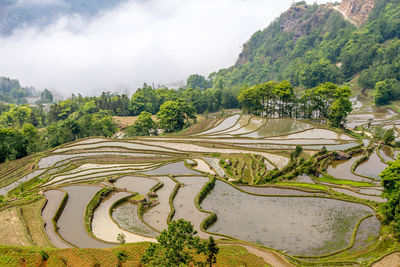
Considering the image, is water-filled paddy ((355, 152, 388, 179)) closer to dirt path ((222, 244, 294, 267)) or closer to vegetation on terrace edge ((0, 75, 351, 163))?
vegetation on terrace edge ((0, 75, 351, 163))

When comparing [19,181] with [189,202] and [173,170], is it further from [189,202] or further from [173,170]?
[189,202]

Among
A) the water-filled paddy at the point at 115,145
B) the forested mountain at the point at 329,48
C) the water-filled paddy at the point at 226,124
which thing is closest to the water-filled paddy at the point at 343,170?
the water-filled paddy at the point at 226,124

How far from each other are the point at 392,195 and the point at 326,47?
112162mm

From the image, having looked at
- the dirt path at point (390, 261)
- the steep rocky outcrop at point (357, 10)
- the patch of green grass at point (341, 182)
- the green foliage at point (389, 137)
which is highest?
the steep rocky outcrop at point (357, 10)

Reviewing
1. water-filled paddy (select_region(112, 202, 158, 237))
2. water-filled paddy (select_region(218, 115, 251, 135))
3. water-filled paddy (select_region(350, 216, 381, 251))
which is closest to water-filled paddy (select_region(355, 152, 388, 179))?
water-filled paddy (select_region(350, 216, 381, 251))

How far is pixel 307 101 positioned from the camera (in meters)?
60.6

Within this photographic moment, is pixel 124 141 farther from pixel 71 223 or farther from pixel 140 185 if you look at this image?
pixel 71 223

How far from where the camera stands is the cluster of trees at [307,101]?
166 feet

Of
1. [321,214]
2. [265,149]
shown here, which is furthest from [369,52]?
[321,214]

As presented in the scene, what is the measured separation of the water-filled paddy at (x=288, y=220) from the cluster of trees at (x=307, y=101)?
31.7 m

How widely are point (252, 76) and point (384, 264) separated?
14090 cm

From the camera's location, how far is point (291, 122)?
54125 millimetres

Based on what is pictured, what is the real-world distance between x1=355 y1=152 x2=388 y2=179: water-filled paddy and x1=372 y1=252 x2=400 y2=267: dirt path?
16278mm

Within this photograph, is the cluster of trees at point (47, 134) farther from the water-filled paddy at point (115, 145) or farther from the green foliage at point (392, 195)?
the green foliage at point (392, 195)
